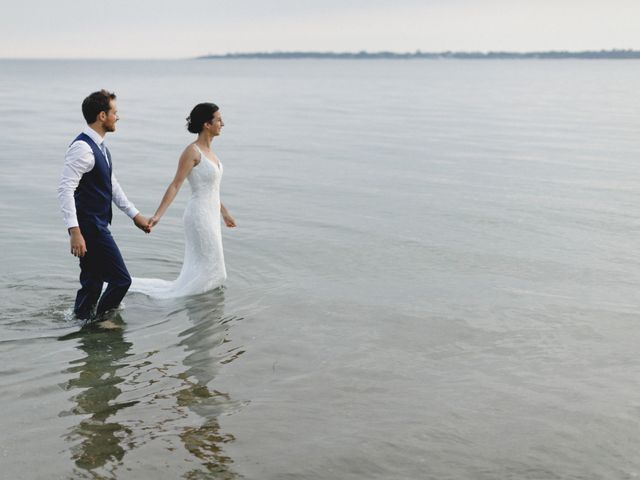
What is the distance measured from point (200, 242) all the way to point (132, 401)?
313cm

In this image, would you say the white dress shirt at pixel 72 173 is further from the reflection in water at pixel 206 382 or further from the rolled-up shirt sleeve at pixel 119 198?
the reflection in water at pixel 206 382

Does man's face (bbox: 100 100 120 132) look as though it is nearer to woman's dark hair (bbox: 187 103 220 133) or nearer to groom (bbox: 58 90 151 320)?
groom (bbox: 58 90 151 320)

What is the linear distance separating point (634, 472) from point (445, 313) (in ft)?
12.0

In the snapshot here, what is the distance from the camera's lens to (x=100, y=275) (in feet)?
26.2

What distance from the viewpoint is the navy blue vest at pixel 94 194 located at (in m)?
7.46

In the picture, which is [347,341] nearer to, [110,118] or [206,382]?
[206,382]

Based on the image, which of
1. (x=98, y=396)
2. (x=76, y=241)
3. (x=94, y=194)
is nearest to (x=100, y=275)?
(x=76, y=241)

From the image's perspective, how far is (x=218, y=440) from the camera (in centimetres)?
563

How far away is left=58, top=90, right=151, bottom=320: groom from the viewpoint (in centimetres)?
732

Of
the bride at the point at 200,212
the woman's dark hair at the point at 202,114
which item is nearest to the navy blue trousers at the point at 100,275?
the bride at the point at 200,212

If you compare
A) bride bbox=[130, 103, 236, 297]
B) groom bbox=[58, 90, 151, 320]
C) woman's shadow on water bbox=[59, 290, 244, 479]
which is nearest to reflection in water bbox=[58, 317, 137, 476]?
woman's shadow on water bbox=[59, 290, 244, 479]

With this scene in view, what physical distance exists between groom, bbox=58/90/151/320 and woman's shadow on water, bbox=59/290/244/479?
383 millimetres

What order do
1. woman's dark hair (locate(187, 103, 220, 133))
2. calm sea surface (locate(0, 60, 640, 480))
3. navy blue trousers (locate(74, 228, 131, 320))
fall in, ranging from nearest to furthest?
calm sea surface (locate(0, 60, 640, 480)), navy blue trousers (locate(74, 228, 131, 320)), woman's dark hair (locate(187, 103, 220, 133))

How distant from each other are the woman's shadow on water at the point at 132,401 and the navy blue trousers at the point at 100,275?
24 cm
